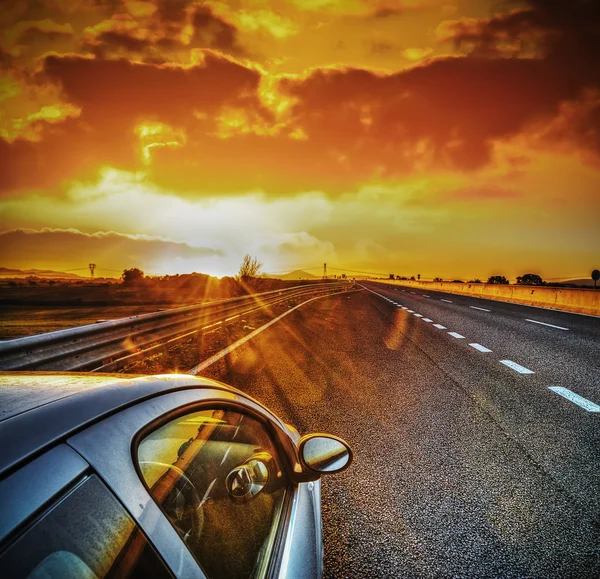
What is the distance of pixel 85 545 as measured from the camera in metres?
0.81

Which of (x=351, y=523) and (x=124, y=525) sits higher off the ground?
(x=124, y=525)

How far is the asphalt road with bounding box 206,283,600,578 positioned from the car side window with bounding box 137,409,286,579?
36.0 inches

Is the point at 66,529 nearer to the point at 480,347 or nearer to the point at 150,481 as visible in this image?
the point at 150,481

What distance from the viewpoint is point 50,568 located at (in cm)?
74

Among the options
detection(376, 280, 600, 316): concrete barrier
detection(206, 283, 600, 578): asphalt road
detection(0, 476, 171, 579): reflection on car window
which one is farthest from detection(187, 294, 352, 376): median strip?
detection(376, 280, 600, 316): concrete barrier

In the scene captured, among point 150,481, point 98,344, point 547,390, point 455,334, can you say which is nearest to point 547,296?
point 455,334

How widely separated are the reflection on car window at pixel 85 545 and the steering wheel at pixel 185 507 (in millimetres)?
378

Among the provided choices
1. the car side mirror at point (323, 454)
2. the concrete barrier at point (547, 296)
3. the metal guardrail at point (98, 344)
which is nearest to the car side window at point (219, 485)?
the car side mirror at point (323, 454)

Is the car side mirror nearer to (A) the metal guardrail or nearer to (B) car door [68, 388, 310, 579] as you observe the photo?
(B) car door [68, 388, 310, 579]

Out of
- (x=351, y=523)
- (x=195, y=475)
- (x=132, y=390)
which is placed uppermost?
(x=132, y=390)

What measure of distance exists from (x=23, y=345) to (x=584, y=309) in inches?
818

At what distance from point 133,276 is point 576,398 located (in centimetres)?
5344

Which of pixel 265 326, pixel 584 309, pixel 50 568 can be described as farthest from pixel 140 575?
pixel 584 309

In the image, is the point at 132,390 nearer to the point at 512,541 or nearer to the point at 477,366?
the point at 512,541
